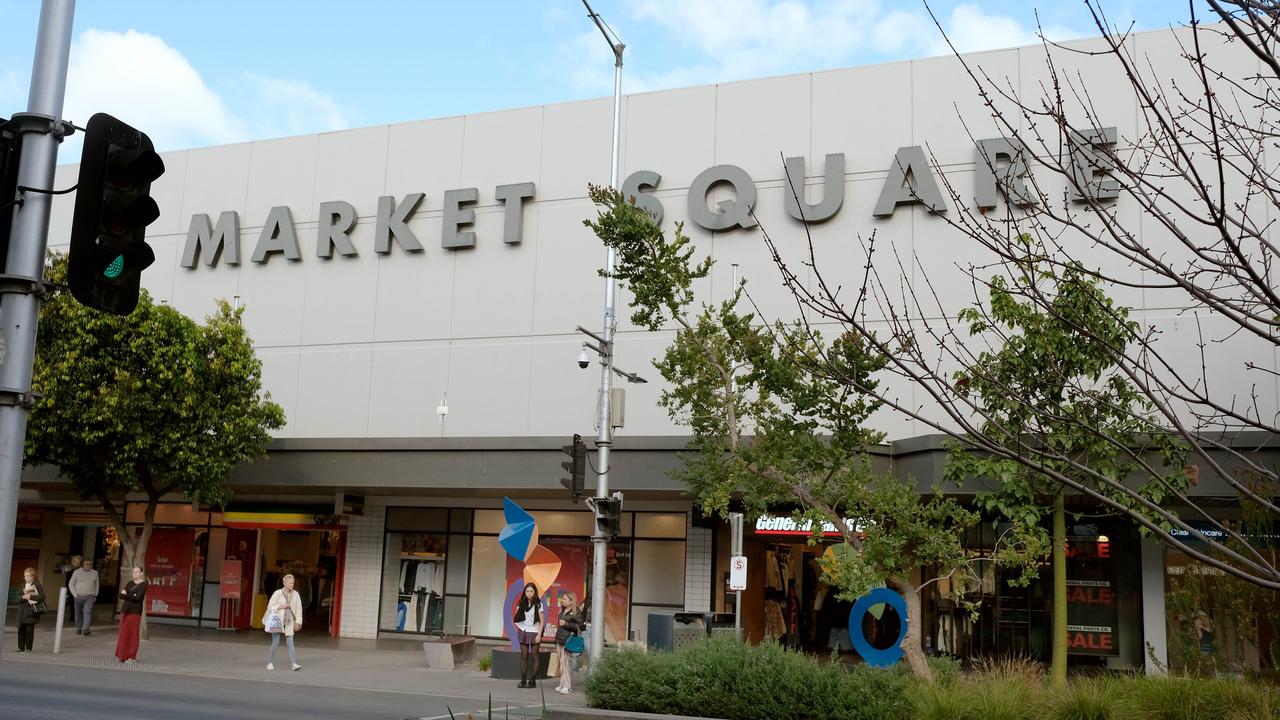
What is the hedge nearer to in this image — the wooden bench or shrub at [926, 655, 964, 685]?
shrub at [926, 655, 964, 685]

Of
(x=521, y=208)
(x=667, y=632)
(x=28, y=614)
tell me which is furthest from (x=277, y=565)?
(x=667, y=632)

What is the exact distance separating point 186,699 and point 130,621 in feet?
17.2

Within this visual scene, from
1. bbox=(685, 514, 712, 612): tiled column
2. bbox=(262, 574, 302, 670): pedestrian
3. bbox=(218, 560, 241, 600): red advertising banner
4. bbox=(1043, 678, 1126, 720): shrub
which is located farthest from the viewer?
bbox=(218, 560, 241, 600): red advertising banner

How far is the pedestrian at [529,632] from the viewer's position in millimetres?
18163

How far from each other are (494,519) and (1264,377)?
682 inches

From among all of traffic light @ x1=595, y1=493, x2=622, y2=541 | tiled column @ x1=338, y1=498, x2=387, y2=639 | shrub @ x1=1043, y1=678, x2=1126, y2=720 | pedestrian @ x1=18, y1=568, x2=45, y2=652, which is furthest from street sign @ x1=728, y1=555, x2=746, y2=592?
pedestrian @ x1=18, y1=568, x2=45, y2=652

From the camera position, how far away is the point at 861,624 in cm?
2522

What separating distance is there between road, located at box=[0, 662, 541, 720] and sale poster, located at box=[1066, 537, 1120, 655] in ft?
45.1

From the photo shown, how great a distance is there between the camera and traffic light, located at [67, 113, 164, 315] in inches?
199

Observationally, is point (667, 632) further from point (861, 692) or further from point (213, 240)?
point (213, 240)

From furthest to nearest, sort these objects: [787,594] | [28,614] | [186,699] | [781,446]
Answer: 1. [787,594]
2. [28,614]
3. [186,699]
4. [781,446]

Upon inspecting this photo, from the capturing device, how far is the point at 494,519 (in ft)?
94.7

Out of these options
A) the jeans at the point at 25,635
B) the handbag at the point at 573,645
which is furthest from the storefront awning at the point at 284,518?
the handbag at the point at 573,645

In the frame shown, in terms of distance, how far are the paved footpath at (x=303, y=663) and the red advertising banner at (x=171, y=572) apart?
3066mm
